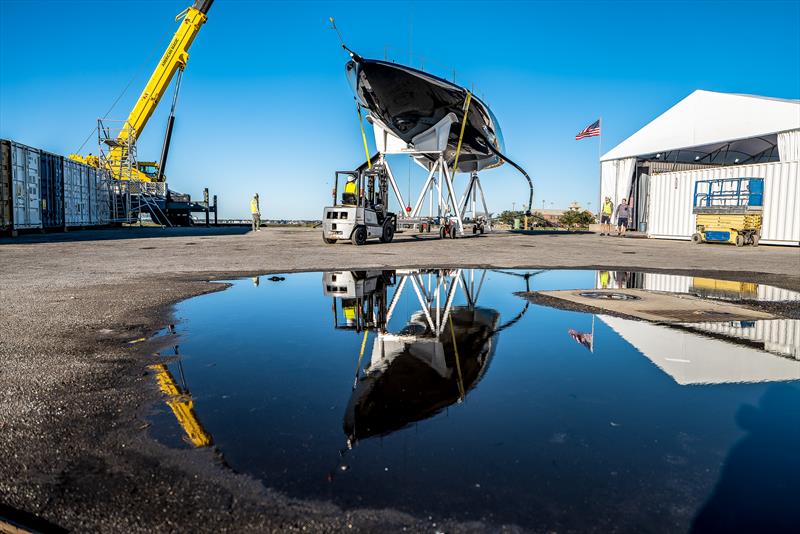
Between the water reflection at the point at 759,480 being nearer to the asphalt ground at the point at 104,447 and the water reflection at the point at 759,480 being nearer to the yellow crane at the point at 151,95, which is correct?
the asphalt ground at the point at 104,447

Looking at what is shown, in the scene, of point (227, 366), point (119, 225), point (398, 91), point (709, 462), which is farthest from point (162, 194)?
point (709, 462)

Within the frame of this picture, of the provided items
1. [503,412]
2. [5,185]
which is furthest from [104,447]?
[5,185]

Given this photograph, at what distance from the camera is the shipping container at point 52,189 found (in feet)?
75.2

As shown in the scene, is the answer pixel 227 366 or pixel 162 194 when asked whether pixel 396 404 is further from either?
pixel 162 194

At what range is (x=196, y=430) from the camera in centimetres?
262

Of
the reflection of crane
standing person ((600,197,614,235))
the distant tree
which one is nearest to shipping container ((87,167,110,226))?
the reflection of crane

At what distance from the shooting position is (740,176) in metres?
22.5

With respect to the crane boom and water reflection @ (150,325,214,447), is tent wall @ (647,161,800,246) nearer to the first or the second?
water reflection @ (150,325,214,447)

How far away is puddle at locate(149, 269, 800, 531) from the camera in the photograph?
2.01 metres

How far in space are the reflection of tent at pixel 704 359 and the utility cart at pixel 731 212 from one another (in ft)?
63.9

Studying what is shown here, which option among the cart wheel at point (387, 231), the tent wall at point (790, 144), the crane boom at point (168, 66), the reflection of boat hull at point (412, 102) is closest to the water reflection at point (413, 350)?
the cart wheel at point (387, 231)

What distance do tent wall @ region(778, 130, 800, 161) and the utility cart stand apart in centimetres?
1150

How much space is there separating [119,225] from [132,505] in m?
Result: 38.3

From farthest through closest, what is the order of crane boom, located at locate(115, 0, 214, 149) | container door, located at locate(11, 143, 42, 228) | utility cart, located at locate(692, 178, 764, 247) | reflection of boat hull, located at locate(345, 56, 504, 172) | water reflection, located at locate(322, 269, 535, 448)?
crane boom, located at locate(115, 0, 214, 149), reflection of boat hull, located at locate(345, 56, 504, 172), utility cart, located at locate(692, 178, 764, 247), container door, located at locate(11, 143, 42, 228), water reflection, located at locate(322, 269, 535, 448)
